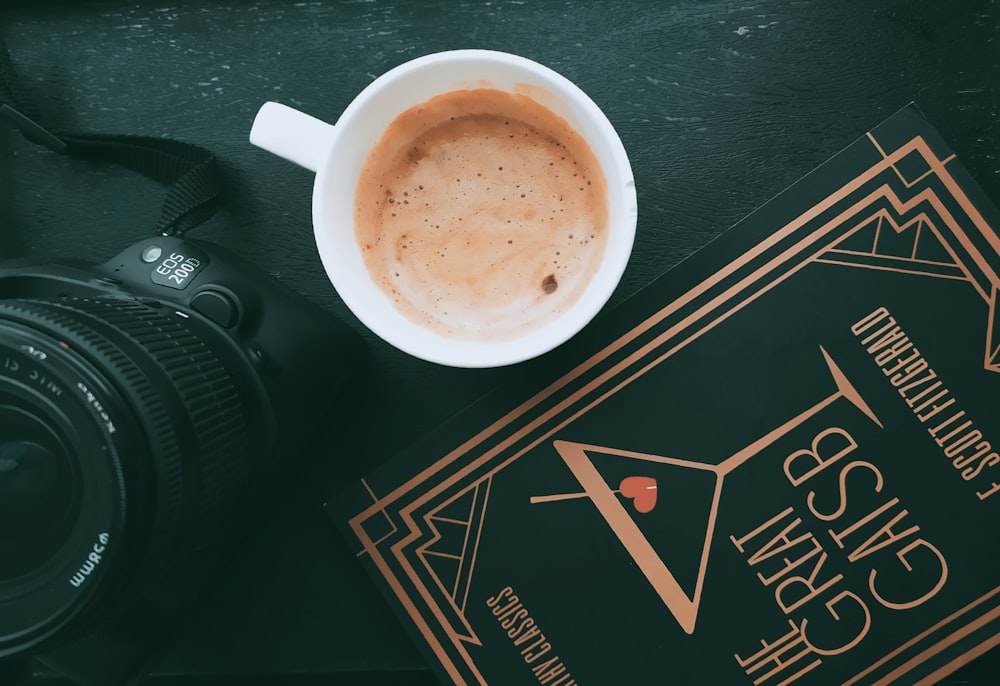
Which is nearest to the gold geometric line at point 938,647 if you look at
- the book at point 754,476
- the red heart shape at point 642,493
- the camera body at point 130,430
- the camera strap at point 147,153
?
the book at point 754,476

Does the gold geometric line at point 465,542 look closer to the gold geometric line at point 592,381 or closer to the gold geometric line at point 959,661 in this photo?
the gold geometric line at point 592,381

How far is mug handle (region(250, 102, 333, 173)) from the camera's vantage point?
48 centimetres

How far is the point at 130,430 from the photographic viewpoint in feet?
1.25

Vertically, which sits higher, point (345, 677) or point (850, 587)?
point (345, 677)

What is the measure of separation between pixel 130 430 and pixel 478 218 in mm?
249

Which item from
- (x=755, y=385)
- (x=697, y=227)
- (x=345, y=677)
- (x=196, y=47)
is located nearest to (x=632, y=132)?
(x=697, y=227)

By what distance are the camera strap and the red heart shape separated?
1.22ft

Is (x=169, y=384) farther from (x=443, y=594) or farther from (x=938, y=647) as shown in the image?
(x=938, y=647)

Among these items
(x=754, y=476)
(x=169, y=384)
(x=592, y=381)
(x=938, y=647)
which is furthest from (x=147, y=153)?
(x=938, y=647)

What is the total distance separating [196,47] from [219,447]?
1.14 ft

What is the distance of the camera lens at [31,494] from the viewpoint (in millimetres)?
413

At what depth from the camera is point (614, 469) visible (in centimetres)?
58

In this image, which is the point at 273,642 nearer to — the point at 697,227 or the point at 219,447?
the point at 219,447

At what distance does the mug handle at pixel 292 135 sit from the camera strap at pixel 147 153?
0.12 m
